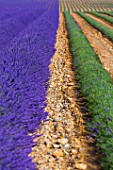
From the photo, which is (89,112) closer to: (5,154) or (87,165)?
(87,165)

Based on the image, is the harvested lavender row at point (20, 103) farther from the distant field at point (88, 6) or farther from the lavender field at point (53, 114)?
the distant field at point (88, 6)

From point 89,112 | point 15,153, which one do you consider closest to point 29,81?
point 89,112

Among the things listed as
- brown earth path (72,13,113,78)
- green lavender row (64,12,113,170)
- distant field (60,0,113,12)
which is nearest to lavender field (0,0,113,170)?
green lavender row (64,12,113,170)

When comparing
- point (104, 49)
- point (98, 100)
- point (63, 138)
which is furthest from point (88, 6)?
point (63, 138)

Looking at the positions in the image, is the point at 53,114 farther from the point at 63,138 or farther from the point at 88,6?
the point at 88,6

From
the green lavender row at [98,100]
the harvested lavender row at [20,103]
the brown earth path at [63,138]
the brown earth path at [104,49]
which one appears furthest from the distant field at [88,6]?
the brown earth path at [63,138]

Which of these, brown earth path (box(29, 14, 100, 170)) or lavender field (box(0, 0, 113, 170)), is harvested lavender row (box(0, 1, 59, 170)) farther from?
brown earth path (box(29, 14, 100, 170))
